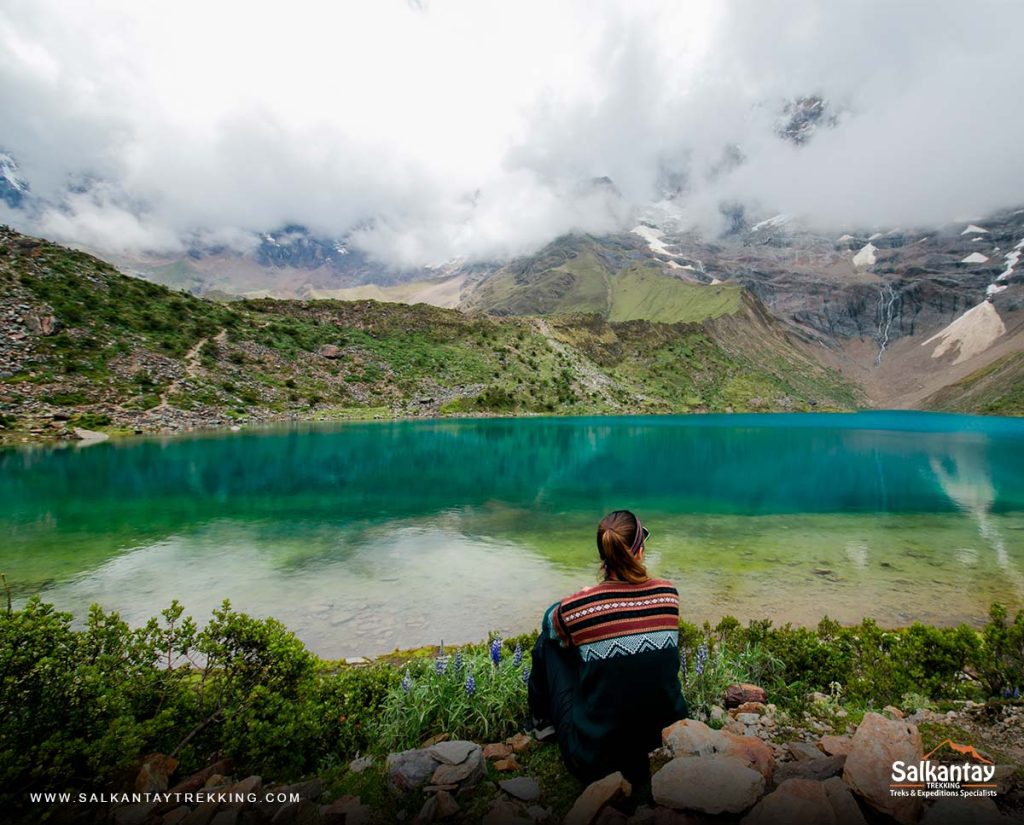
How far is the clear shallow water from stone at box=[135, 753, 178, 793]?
23.0ft

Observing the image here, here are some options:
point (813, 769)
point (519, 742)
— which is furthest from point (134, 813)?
point (813, 769)

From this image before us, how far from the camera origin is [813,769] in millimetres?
4930

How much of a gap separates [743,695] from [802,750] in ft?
7.14

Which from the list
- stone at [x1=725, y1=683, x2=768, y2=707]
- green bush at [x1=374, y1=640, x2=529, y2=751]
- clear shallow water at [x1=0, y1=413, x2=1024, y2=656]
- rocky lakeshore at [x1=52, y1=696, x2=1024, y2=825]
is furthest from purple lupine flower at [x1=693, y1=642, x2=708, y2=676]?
clear shallow water at [x1=0, y1=413, x2=1024, y2=656]

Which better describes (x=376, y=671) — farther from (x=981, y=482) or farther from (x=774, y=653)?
(x=981, y=482)

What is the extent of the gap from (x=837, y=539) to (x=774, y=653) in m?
17.4

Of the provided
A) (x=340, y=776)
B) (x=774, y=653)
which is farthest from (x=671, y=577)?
(x=340, y=776)

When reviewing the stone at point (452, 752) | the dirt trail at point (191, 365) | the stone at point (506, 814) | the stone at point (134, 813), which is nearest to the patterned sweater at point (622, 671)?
the stone at point (506, 814)

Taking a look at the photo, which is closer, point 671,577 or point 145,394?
point 671,577

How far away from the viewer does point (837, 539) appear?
23031mm

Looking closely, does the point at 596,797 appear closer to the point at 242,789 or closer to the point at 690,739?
the point at 690,739

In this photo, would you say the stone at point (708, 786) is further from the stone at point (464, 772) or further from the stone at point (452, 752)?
the stone at point (452, 752)

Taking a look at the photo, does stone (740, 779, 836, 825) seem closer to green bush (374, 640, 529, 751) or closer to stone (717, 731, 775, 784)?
stone (717, 731, 775, 784)

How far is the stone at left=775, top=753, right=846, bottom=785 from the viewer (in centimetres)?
484
